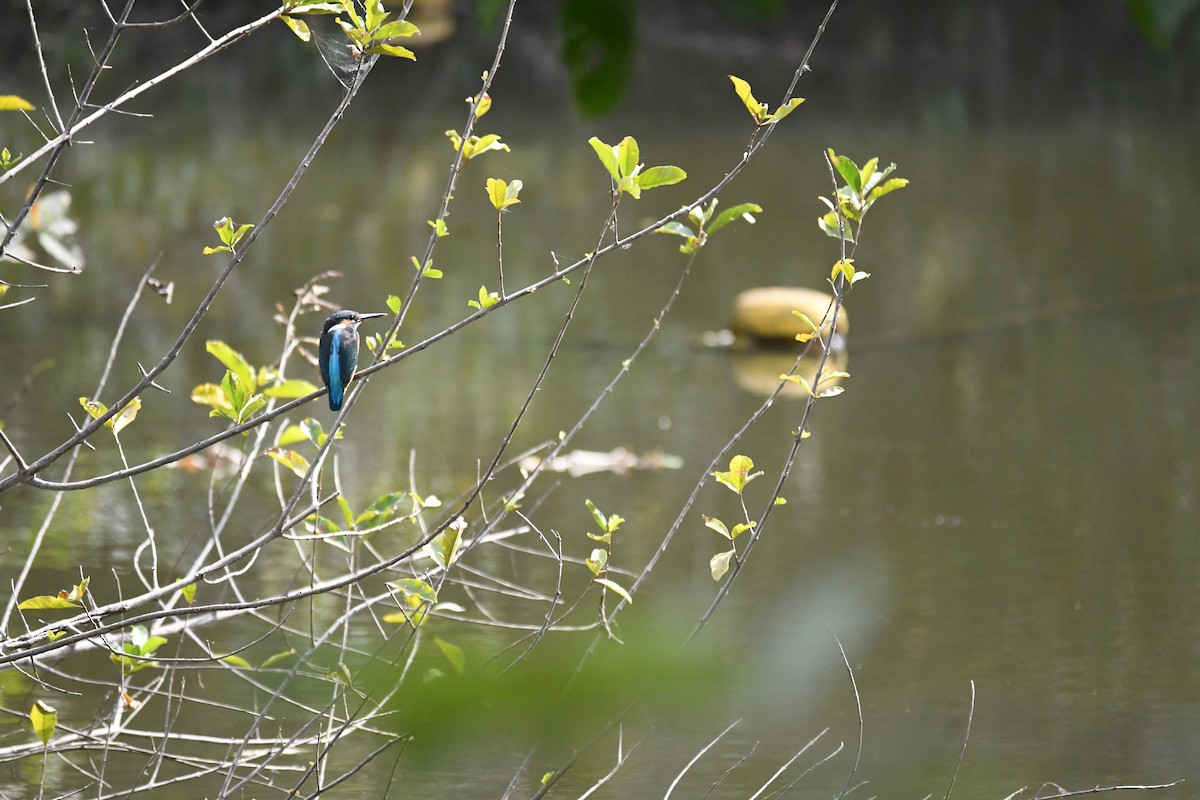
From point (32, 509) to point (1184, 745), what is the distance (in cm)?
381

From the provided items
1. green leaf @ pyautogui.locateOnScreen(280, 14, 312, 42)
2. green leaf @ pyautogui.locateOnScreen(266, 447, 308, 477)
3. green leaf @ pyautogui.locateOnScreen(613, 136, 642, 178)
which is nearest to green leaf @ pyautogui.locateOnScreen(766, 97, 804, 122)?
green leaf @ pyautogui.locateOnScreen(613, 136, 642, 178)

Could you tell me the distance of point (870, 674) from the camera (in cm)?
415

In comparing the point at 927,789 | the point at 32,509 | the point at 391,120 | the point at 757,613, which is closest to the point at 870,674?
the point at 757,613

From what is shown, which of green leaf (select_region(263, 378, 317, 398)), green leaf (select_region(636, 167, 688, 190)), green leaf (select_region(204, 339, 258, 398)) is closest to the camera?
green leaf (select_region(204, 339, 258, 398))

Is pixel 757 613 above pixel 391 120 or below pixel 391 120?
above

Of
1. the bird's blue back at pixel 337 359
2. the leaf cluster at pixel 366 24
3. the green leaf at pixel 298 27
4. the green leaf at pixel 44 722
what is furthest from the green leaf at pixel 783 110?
the green leaf at pixel 44 722

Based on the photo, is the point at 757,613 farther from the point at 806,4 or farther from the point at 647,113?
the point at 647,113

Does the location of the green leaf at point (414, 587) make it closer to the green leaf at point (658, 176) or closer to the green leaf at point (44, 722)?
the green leaf at point (44, 722)

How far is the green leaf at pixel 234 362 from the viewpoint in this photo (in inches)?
72.3

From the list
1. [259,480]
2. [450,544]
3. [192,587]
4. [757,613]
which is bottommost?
[259,480]

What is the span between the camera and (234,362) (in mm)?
1937

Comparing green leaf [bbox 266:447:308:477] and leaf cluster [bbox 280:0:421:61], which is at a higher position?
leaf cluster [bbox 280:0:421:61]

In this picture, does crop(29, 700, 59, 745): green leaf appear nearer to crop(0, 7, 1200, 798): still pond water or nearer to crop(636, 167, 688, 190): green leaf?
crop(0, 7, 1200, 798): still pond water

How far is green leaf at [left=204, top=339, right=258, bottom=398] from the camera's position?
6.02ft
